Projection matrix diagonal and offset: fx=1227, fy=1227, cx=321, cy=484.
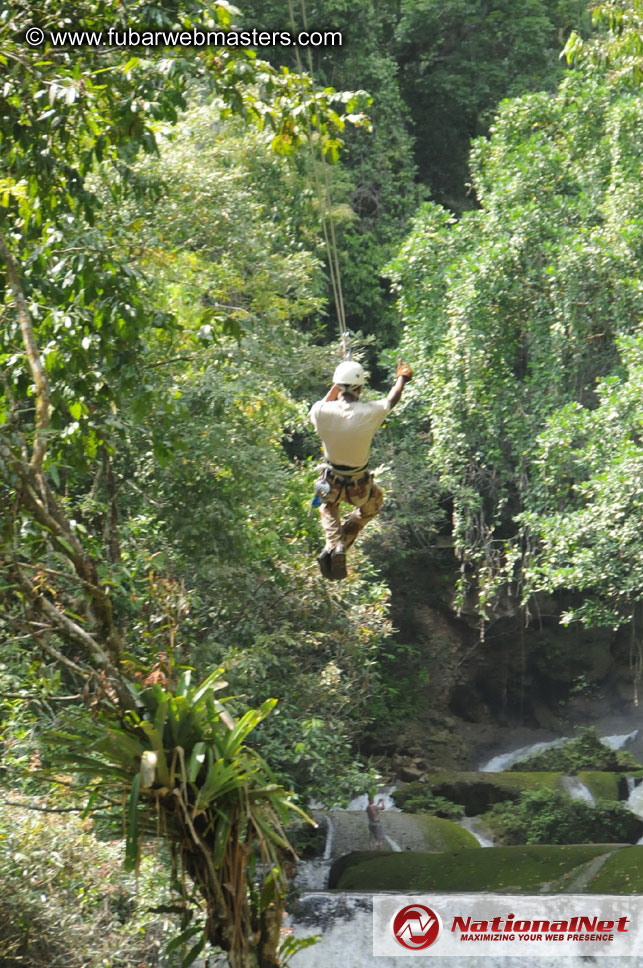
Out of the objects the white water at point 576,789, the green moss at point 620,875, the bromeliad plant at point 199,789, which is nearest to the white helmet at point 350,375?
the bromeliad plant at point 199,789

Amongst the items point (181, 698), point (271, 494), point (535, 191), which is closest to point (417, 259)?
point (535, 191)

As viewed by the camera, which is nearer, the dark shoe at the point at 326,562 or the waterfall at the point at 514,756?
the dark shoe at the point at 326,562

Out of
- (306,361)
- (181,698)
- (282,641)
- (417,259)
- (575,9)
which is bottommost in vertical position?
(282,641)

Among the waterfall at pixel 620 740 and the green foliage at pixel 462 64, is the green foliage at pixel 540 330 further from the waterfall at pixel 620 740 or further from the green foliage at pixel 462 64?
the green foliage at pixel 462 64

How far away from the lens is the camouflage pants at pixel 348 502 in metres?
6.61

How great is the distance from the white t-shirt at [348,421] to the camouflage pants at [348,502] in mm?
283

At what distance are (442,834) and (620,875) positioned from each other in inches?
103

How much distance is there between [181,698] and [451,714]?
513 inches

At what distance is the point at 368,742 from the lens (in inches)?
640

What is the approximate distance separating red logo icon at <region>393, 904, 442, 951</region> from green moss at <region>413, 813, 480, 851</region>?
2505 millimetres

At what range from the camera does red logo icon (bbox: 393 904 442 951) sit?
10.4m

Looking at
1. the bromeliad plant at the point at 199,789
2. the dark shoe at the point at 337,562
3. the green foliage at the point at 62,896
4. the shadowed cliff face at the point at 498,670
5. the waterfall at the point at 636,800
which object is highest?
the dark shoe at the point at 337,562

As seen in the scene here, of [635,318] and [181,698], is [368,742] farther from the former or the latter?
[181,698]

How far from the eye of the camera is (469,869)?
1203 cm
